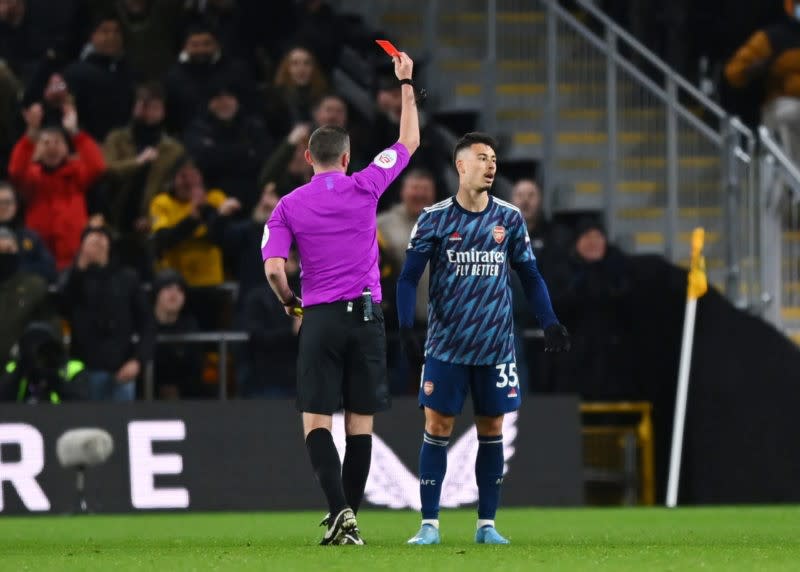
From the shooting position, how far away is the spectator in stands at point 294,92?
18.6 meters

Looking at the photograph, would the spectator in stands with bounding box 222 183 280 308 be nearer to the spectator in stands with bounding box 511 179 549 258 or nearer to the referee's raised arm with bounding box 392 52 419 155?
the spectator in stands with bounding box 511 179 549 258

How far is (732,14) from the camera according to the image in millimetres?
20609

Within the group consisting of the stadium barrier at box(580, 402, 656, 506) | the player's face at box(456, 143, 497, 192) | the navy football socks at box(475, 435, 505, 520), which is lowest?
the stadium barrier at box(580, 402, 656, 506)

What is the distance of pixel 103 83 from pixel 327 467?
9563mm

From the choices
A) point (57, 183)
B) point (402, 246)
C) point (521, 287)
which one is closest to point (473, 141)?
point (402, 246)

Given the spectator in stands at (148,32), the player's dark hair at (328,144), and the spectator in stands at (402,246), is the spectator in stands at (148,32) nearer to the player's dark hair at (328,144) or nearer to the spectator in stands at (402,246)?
the spectator in stands at (402,246)

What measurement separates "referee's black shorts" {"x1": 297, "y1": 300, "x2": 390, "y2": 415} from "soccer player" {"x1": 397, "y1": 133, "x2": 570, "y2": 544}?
0.41 m

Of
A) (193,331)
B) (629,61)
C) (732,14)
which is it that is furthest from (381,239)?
(732,14)

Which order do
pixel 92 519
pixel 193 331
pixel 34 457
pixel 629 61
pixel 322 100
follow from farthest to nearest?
pixel 629 61, pixel 322 100, pixel 193 331, pixel 34 457, pixel 92 519

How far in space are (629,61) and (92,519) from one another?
25.8 feet

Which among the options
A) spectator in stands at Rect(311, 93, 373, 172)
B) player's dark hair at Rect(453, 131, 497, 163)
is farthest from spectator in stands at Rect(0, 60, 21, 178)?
player's dark hair at Rect(453, 131, 497, 163)

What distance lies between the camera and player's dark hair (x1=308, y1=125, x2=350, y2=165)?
10172 mm

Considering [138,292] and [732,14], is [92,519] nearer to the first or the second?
[138,292]

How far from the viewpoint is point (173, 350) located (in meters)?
16.8
